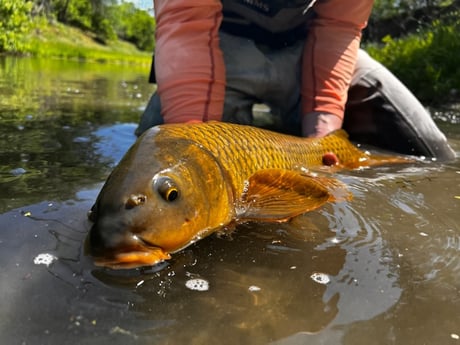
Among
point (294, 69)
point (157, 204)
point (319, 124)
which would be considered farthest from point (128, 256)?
point (294, 69)

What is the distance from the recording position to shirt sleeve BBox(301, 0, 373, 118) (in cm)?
253

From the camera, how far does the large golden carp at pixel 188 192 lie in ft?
3.36

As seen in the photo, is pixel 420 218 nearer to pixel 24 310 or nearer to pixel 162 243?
pixel 162 243

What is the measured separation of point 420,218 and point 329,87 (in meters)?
1.24

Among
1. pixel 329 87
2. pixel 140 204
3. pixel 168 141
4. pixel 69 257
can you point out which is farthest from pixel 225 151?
pixel 329 87

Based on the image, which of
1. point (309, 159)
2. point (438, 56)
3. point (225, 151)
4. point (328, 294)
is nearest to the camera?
point (328, 294)

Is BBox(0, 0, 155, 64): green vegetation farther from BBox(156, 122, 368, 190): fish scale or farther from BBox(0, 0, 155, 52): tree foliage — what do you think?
BBox(156, 122, 368, 190): fish scale

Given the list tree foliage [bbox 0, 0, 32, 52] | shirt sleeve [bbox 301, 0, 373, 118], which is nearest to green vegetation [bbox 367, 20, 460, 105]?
shirt sleeve [bbox 301, 0, 373, 118]

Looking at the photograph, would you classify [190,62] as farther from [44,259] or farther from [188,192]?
[44,259]

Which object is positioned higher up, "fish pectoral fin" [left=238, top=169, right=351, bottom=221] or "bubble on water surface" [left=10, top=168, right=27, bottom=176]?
"fish pectoral fin" [left=238, top=169, right=351, bottom=221]

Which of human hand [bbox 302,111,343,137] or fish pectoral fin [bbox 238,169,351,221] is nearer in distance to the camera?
fish pectoral fin [bbox 238,169,351,221]

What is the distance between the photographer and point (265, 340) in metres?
0.85

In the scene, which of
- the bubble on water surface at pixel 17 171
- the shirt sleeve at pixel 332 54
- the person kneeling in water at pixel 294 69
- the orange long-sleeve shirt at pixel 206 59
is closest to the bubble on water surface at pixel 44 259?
the bubble on water surface at pixel 17 171

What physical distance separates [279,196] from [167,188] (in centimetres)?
40
